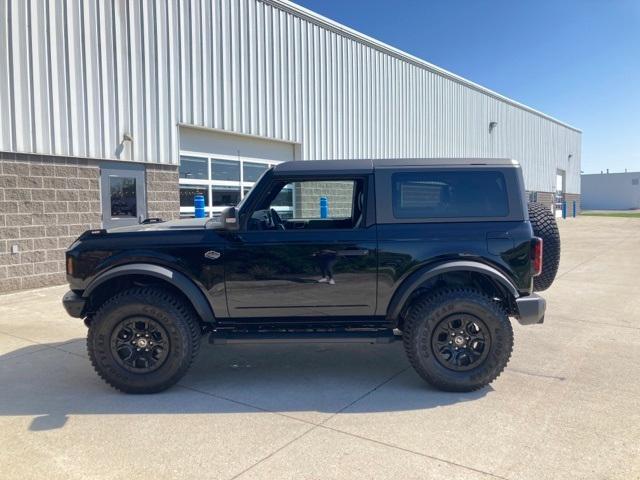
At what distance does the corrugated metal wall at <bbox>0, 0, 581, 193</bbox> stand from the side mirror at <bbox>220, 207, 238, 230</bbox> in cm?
585

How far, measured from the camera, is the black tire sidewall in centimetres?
399

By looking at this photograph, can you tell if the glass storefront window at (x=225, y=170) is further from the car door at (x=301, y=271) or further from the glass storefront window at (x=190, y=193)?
the car door at (x=301, y=271)

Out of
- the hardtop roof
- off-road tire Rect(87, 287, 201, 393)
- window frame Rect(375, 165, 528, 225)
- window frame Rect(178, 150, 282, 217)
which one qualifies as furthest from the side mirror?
window frame Rect(178, 150, 282, 217)

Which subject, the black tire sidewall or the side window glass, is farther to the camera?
the side window glass

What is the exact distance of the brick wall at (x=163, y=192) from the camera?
10008mm

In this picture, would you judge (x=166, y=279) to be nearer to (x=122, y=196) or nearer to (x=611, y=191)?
(x=122, y=196)

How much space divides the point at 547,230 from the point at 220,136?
854 cm

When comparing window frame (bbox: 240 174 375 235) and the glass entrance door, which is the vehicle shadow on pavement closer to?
window frame (bbox: 240 174 375 235)

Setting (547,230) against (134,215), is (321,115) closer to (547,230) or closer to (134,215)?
(134,215)

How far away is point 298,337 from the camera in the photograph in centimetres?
409

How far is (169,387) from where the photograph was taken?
4.07 metres

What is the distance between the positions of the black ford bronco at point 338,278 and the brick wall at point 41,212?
494 cm

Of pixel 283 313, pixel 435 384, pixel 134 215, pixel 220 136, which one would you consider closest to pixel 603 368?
pixel 435 384

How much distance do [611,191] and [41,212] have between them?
83324 millimetres
